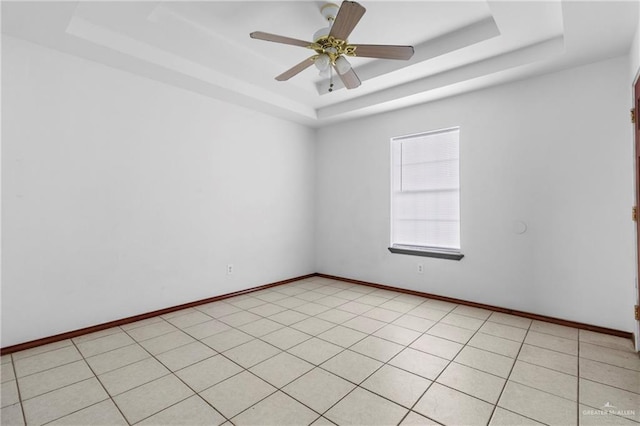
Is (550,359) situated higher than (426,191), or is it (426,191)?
(426,191)

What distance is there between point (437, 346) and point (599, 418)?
3.56 ft

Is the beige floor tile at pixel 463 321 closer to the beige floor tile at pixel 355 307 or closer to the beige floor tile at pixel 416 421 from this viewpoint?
the beige floor tile at pixel 355 307

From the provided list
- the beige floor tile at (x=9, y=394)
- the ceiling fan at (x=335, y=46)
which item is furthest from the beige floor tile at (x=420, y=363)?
the beige floor tile at (x=9, y=394)

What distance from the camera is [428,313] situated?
11.5 feet

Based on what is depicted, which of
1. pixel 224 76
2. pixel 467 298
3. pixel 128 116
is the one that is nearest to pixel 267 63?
pixel 224 76

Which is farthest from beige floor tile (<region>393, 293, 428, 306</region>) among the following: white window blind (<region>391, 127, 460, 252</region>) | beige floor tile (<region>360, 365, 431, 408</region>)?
beige floor tile (<region>360, 365, 431, 408</region>)

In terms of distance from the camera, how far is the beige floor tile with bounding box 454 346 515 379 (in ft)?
7.45

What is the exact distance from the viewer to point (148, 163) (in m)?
3.41

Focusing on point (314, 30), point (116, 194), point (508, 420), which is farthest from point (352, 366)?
point (314, 30)

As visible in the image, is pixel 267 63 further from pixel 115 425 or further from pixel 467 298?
pixel 467 298

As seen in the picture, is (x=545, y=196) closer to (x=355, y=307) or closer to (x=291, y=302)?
(x=355, y=307)

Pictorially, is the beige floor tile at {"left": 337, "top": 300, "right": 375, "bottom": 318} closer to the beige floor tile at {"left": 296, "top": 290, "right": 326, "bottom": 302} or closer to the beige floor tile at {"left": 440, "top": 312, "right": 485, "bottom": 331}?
the beige floor tile at {"left": 296, "top": 290, "right": 326, "bottom": 302}

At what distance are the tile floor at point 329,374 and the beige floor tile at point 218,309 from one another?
134mm

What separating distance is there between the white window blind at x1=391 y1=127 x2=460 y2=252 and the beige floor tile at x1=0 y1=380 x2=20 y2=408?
4.05 meters
